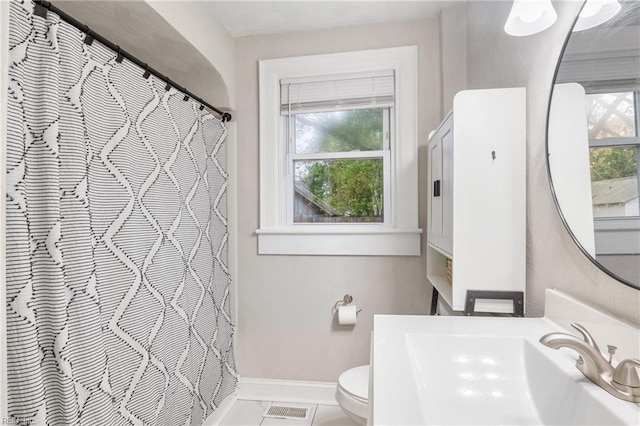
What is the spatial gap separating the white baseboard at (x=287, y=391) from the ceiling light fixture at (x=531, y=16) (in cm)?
203

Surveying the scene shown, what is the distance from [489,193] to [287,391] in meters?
1.72

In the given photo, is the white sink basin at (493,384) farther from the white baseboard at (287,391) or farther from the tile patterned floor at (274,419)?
the white baseboard at (287,391)

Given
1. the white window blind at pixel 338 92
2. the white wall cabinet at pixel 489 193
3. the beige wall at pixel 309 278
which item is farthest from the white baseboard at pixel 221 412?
the white window blind at pixel 338 92

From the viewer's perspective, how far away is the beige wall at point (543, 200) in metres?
0.80

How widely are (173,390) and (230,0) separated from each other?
200cm

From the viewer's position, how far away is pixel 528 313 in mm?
1169

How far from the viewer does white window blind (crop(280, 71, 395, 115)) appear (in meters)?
2.02

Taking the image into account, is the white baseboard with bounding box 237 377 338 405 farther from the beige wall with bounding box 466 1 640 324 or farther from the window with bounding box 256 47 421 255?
the beige wall with bounding box 466 1 640 324

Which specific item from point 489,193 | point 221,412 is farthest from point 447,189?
point 221,412

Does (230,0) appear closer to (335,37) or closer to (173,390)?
(335,37)

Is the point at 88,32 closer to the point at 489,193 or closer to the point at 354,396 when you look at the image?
the point at 489,193

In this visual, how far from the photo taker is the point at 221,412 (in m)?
1.90

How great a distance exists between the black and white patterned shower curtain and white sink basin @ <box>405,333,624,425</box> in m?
0.99

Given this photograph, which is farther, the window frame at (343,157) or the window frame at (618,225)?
the window frame at (343,157)
